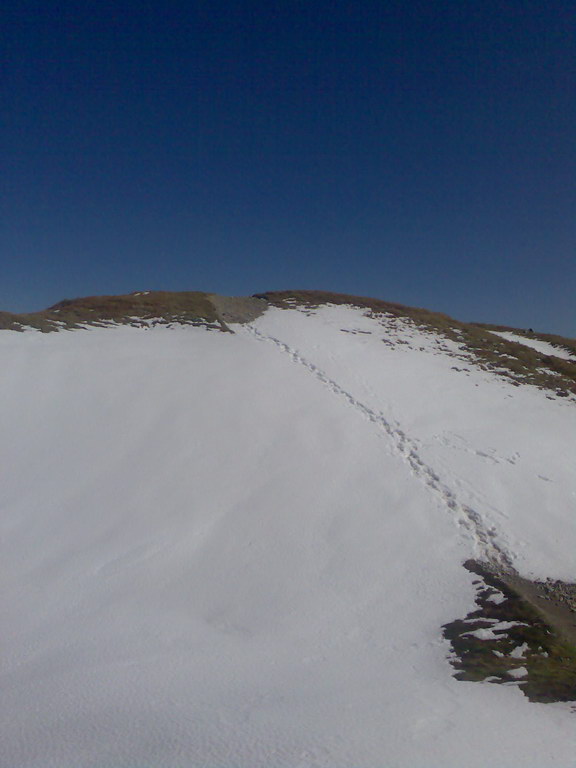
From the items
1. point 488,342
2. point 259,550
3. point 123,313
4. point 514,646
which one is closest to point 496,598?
point 514,646

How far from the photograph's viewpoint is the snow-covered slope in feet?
16.8

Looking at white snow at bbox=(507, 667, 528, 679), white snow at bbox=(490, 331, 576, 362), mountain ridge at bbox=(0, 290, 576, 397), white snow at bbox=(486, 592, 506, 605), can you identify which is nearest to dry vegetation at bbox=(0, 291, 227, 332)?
mountain ridge at bbox=(0, 290, 576, 397)

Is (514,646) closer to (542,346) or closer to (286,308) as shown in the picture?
(286,308)

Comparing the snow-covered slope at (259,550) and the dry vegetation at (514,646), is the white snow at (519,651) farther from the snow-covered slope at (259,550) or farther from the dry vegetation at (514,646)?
the snow-covered slope at (259,550)

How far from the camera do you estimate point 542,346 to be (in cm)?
2900

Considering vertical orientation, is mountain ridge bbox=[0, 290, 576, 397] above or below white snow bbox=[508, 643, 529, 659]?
above

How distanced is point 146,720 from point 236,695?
1011 mm

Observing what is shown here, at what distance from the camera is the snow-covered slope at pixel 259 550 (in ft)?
16.8

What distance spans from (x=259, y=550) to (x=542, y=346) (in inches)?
988

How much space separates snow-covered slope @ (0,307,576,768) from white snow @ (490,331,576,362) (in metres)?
10.5

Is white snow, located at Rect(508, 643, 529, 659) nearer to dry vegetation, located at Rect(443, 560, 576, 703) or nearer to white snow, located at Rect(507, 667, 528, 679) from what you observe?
dry vegetation, located at Rect(443, 560, 576, 703)

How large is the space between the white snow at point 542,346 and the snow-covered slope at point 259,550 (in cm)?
1047

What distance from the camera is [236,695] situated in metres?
5.82

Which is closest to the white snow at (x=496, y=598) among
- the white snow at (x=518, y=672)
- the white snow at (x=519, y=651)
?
the white snow at (x=519, y=651)
